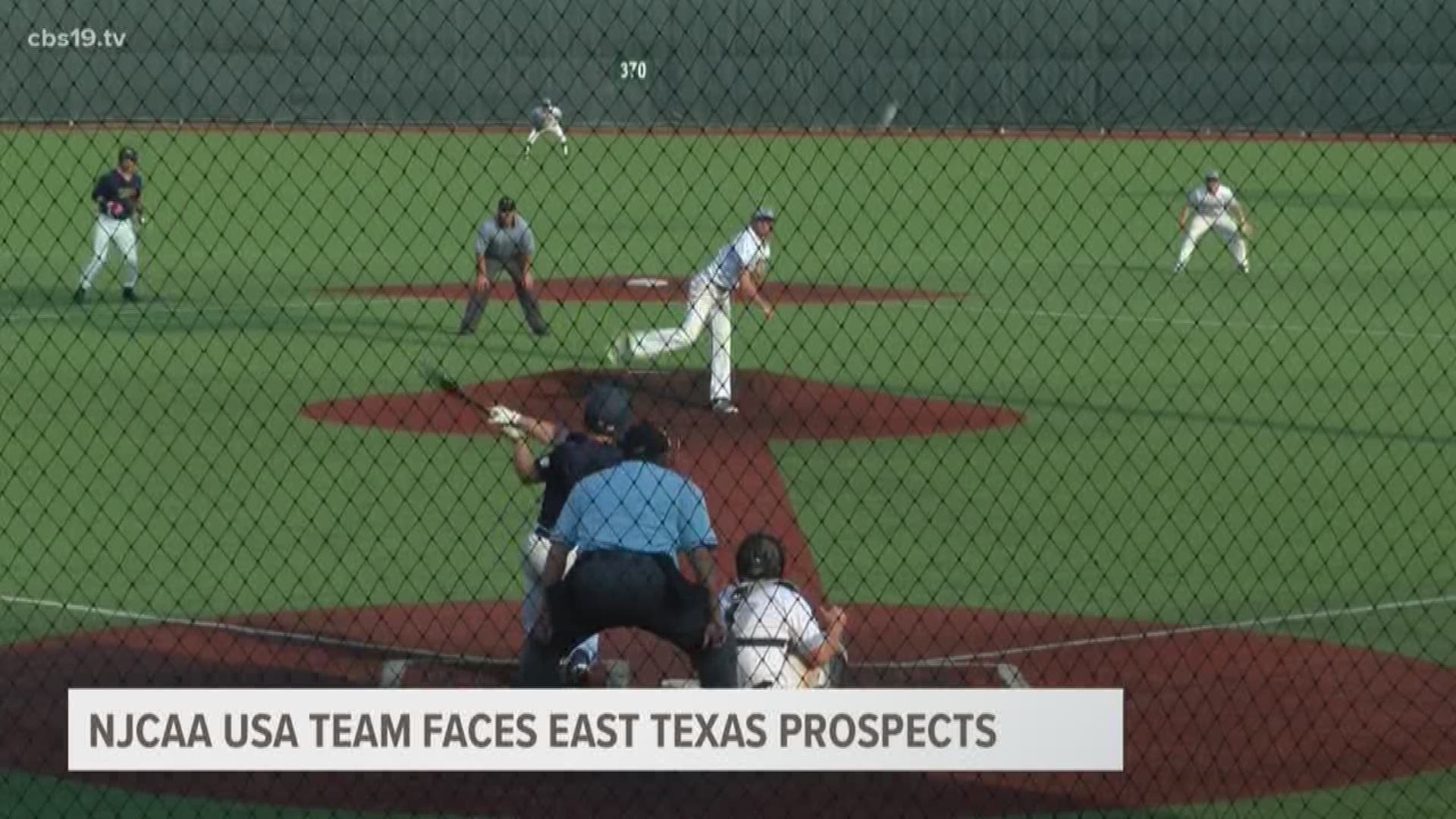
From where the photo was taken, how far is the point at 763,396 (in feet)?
75.2

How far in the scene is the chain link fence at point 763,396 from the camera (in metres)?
12.2

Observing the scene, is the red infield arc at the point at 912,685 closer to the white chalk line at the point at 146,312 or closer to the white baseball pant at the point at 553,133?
the white chalk line at the point at 146,312

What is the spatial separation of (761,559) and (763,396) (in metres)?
11.3

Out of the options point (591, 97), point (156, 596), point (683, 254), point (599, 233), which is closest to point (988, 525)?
point (156, 596)

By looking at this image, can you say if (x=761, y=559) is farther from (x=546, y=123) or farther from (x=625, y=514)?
(x=546, y=123)

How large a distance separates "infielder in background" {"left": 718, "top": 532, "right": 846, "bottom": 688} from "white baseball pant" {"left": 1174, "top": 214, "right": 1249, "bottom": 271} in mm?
23942

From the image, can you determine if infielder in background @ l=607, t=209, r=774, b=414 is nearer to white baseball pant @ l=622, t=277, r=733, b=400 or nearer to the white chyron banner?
white baseball pant @ l=622, t=277, r=733, b=400

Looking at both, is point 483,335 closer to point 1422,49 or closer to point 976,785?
point 976,785

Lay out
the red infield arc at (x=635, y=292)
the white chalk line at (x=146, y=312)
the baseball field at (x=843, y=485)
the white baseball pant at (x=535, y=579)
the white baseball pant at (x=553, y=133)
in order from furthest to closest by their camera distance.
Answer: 1. the white baseball pant at (x=553, y=133)
2. the red infield arc at (x=635, y=292)
3. the white chalk line at (x=146, y=312)
4. the white baseball pant at (x=535, y=579)
5. the baseball field at (x=843, y=485)

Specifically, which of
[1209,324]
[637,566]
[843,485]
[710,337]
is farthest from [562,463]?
[1209,324]

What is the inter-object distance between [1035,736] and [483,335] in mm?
17763

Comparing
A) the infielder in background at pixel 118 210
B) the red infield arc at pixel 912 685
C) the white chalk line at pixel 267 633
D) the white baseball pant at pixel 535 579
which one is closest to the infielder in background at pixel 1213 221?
the infielder in background at pixel 118 210

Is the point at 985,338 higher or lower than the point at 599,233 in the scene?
lower

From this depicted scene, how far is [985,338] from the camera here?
29000mm
